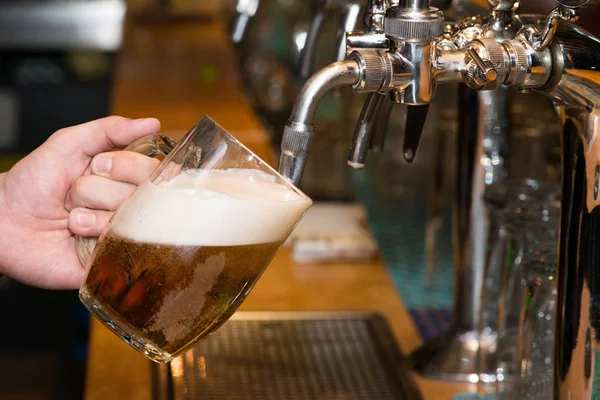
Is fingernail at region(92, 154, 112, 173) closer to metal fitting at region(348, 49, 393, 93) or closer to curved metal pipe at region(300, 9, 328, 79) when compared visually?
metal fitting at region(348, 49, 393, 93)

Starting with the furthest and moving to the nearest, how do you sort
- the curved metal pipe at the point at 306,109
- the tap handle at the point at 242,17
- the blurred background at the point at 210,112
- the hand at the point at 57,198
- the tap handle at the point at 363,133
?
the blurred background at the point at 210,112 < the tap handle at the point at 242,17 < the hand at the point at 57,198 < the tap handle at the point at 363,133 < the curved metal pipe at the point at 306,109

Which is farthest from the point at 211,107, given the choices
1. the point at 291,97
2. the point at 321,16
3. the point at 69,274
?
the point at 69,274

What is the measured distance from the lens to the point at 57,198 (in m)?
1.10

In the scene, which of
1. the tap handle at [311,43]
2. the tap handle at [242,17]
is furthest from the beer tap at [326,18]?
the tap handle at [242,17]

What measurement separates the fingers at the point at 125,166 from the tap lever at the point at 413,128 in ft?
0.85

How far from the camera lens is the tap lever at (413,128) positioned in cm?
91

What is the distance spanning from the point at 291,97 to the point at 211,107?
0.73 m

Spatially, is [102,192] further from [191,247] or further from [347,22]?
[347,22]

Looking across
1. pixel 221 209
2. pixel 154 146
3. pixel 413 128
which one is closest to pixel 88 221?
pixel 154 146

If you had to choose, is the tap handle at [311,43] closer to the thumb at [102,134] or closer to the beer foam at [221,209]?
the thumb at [102,134]

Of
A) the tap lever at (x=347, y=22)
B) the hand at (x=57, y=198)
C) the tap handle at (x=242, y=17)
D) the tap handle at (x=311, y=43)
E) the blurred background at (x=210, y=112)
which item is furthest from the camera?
the blurred background at (x=210, y=112)

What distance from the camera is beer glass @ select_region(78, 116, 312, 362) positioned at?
0.77m

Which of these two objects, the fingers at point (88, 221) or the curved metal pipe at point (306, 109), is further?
the fingers at point (88, 221)

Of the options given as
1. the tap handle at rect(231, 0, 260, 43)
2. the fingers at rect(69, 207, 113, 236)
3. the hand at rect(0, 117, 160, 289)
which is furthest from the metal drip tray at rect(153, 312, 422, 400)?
the tap handle at rect(231, 0, 260, 43)
